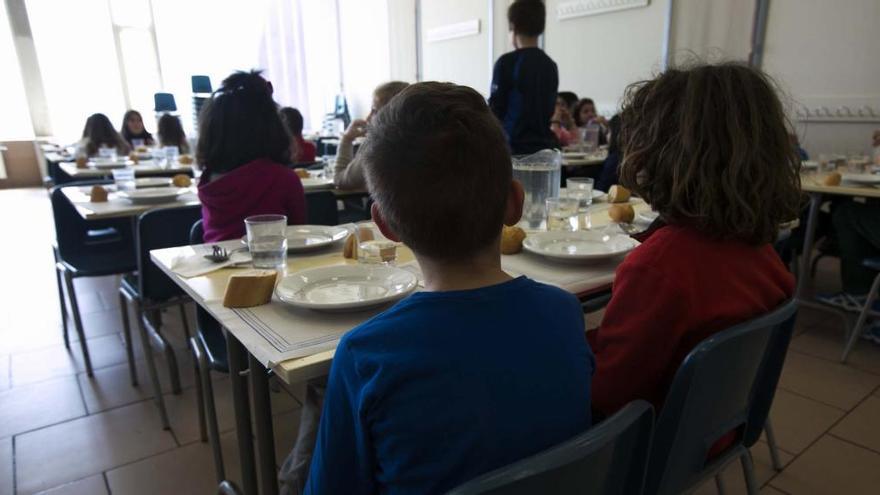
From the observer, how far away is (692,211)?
36.5 inches

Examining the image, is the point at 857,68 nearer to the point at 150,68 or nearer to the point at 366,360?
the point at 366,360

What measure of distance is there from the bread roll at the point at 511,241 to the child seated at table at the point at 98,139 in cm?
418

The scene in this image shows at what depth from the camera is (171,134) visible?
4.52 m

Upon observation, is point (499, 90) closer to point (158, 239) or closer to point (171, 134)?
point (158, 239)

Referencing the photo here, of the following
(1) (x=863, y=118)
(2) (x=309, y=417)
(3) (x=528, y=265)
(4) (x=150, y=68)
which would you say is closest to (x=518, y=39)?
(3) (x=528, y=265)

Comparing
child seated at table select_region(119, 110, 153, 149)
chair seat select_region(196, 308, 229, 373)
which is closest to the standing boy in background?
chair seat select_region(196, 308, 229, 373)

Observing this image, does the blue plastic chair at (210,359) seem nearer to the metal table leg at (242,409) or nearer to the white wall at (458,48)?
the metal table leg at (242,409)

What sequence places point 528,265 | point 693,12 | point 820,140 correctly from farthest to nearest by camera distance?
point 693,12
point 820,140
point 528,265

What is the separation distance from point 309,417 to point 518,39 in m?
2.83

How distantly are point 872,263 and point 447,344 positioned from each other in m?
2.48

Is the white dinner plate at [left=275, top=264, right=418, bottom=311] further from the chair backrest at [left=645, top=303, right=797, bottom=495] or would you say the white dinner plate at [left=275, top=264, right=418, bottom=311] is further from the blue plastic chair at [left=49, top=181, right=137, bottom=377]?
the blue plastic chair at [left=49, top=181, right=137, bottom=377]

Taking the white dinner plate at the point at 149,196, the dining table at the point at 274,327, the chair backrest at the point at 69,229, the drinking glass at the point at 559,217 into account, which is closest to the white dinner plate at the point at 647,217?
the drinking glass at the point at 559,217

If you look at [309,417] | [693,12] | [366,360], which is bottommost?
[309,417]

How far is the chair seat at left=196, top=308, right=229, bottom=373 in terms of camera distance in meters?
1.45
